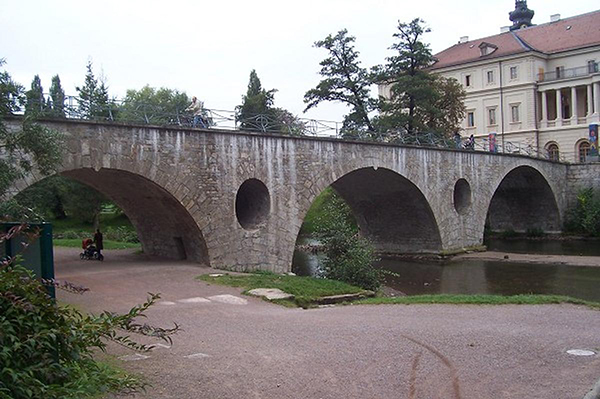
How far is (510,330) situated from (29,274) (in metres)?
7.09

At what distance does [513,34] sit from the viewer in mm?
55688

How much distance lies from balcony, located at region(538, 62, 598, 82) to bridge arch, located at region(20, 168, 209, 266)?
41.4 m

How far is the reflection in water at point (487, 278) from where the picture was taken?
19062 mm

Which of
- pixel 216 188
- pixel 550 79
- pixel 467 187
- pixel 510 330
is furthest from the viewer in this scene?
pixel 550 79

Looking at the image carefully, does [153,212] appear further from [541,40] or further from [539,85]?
[541,40]

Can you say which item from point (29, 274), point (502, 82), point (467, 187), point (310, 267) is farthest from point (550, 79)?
point (29, 274)

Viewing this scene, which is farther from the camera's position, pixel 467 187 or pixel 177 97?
pixel 177 97

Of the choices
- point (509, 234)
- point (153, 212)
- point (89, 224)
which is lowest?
point (509, 234)

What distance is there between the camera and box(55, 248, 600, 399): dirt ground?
6227 millimetres

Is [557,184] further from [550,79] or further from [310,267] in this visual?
[310,267]

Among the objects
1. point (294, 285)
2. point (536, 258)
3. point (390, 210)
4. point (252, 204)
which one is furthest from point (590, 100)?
point (294, 285)

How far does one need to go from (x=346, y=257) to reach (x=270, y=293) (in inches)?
195

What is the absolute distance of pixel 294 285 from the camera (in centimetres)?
1502

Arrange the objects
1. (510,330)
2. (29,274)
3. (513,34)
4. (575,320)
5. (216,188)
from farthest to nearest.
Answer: (513,34), (216,188), (575,320), (510,330), (29,274)
